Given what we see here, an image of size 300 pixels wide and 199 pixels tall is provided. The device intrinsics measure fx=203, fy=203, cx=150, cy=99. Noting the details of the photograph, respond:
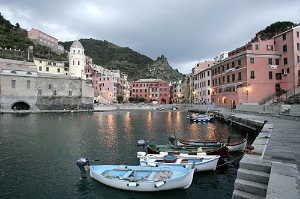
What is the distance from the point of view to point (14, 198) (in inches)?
383

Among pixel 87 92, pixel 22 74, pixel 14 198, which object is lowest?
pixel 14 198

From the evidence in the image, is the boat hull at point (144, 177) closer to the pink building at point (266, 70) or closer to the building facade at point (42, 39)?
the pink building at point (266, 70)

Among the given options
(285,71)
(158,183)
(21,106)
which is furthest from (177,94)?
(158,183)

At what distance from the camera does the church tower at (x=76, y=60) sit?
84250 millimetres

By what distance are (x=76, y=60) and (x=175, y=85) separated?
58982mm

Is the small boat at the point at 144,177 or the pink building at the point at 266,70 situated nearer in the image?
the small boat at the point at 144,177

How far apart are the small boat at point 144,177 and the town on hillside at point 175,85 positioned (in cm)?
3956

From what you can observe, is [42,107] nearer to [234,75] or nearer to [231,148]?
[234,75]

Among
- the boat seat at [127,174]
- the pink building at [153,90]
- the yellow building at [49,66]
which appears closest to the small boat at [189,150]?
the boat seat at [127,174]

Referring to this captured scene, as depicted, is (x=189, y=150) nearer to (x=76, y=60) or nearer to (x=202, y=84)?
(x=202, y=84)

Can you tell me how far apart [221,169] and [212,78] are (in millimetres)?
54196

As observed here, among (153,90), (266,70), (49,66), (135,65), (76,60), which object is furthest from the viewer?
(135,65)

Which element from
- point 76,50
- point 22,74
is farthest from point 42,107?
point 76,50

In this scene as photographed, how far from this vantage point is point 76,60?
85.1 m
